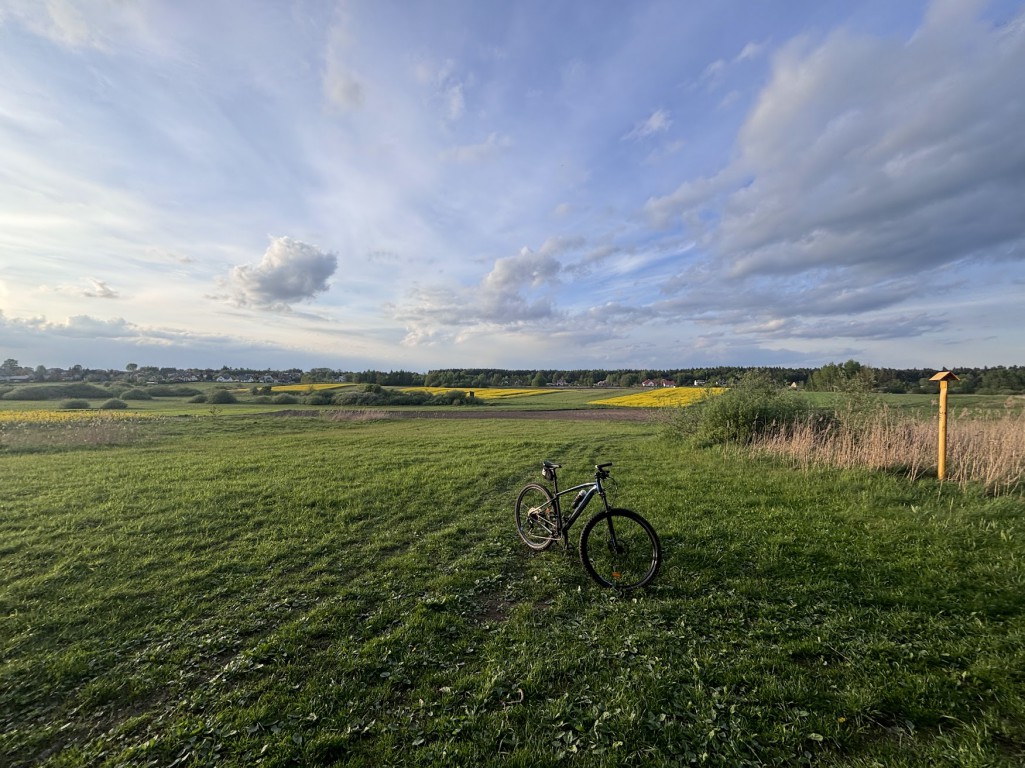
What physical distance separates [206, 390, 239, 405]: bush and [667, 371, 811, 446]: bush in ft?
192

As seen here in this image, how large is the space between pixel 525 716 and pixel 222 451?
18393mm

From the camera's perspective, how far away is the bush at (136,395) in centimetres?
5994

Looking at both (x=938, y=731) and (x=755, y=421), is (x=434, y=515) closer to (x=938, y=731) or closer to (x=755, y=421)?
(x=938, y=731)

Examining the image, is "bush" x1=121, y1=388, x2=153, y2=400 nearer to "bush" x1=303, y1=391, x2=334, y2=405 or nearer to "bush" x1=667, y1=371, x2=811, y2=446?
"bush" x1=303, y1=391, x2=334, y2=405

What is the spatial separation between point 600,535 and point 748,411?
457 inches

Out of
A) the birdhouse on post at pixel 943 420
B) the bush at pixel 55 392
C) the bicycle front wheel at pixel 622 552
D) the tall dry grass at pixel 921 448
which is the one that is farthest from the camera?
the bush at pixel 55 392

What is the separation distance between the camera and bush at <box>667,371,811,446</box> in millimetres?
15617

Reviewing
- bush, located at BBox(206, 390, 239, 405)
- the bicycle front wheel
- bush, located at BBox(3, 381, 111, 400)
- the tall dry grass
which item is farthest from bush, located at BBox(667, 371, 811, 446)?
bush, located at BBox(3, 381, 111, 400)

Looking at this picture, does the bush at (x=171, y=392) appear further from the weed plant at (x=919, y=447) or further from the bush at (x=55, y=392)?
the weed plant at (x=919, y=447)

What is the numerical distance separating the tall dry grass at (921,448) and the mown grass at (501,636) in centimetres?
124

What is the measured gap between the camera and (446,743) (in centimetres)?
312

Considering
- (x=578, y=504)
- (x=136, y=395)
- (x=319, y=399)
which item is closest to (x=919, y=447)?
(x=578, y=504)

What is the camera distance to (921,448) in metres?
10.5

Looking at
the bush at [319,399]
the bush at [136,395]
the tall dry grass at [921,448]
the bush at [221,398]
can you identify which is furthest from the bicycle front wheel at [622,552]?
the bush at [136,395]
